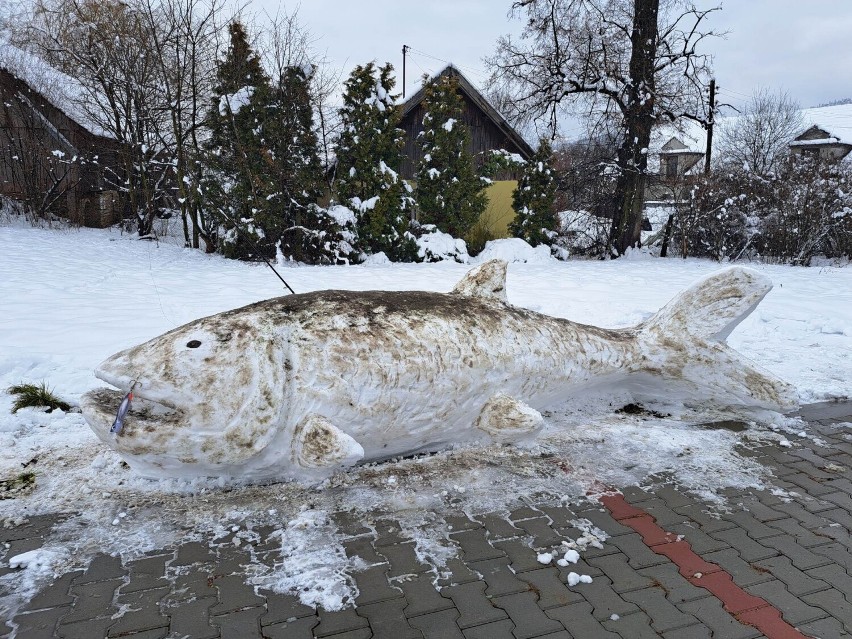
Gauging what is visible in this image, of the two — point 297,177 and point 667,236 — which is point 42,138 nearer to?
point 297,177

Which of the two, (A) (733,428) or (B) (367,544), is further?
(A) (733,428)

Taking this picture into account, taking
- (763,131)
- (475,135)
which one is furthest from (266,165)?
(763,131)

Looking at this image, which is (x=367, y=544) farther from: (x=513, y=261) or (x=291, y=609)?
(x=513, y=261)

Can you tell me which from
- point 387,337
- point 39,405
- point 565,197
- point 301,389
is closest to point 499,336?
point 387,337

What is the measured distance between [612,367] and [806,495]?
58.3 inches

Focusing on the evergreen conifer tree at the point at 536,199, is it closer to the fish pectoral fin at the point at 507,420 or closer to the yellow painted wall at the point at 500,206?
the yellow painted wall at the point at 500,206

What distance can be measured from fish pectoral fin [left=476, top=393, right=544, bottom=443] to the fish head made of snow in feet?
4.50

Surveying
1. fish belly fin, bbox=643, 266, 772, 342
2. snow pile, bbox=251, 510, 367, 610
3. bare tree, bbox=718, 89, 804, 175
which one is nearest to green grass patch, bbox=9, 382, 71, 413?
snow pile, bbox=251, 510, 367, 610

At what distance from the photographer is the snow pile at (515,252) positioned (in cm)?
1385

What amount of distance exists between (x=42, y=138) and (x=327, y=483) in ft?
54.7

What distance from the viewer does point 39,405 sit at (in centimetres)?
459

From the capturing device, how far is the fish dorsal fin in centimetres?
445

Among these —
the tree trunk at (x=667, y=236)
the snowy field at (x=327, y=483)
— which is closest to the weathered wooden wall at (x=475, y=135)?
the tree trunk at (x=667, y=236)

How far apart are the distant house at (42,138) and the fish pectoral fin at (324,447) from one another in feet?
48.2
